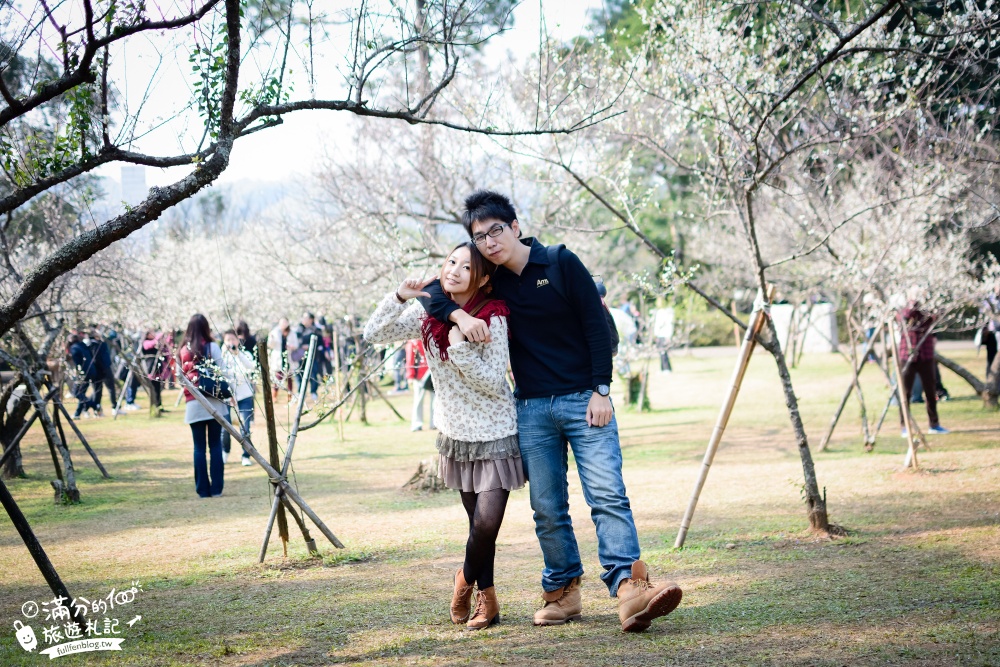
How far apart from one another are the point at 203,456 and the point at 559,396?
6.54 m

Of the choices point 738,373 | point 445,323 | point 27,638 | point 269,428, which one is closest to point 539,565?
point 738,373

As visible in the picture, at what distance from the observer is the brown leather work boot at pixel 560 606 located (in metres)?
4.32

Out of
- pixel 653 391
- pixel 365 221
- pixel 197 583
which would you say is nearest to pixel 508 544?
pixel 197 583

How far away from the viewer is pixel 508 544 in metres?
6.81

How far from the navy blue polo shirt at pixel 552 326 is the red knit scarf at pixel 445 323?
0.07 metres

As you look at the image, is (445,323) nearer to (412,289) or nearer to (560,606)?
(412,289)

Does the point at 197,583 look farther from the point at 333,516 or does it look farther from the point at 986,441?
the point at 986,441

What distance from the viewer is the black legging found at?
13.7 ft

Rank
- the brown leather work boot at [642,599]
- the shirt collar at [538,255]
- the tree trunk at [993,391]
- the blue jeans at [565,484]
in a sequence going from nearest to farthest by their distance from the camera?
1. the brown leather work boot at [642,599]
2. the blue jeans at [565,484]
3. the shirt collar at [538,255]
4. the tree trunk at [993,391]

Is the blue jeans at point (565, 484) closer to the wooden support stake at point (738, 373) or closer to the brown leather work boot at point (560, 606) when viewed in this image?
the brown leather work boot at point (560, 606)

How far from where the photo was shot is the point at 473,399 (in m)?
4.24

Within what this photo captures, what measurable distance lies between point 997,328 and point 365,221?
11.0 metres

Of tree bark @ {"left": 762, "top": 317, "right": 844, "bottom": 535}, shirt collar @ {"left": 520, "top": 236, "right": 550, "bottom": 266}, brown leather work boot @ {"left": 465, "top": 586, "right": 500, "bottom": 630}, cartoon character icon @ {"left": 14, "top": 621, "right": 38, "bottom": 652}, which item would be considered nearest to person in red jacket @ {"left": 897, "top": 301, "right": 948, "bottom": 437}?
tree bark @ {"left": 762, "top": 317, "right": 844, "bottom": 535}

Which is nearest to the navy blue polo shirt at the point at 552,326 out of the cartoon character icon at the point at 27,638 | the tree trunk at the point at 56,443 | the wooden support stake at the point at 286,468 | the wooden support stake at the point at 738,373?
the wooden support stake at the point at 738,373
